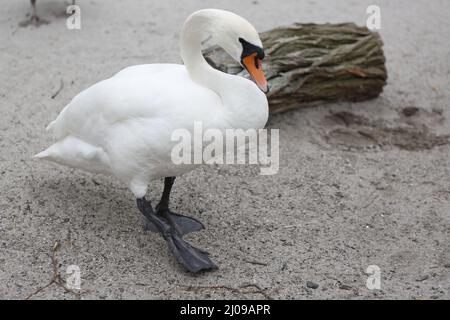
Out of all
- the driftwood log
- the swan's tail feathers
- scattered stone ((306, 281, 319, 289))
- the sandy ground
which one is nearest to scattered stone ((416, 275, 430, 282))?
the sandy ground

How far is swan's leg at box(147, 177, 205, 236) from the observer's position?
3463 millimetres

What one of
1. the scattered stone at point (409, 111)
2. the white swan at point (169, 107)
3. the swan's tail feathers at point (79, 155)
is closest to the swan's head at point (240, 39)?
the white swan at point (169, 107)

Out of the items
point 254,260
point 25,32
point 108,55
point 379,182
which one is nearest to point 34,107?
point 108,55

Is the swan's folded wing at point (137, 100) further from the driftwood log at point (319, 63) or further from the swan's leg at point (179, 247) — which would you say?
the driftwood log at point (319, 63)

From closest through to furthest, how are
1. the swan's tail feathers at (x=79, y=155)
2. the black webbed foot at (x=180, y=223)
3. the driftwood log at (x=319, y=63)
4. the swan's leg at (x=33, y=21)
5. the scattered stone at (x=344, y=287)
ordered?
the scattered stone at (x=344, y=287), the swan's tail feathers at (x=79, y=155), the black webbed foot at (x=180, y=223), the driftwood log at (x=319, y=63), the swan's leg at (x=33, y=21)

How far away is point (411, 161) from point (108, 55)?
257cm

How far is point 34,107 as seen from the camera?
14.7 ft

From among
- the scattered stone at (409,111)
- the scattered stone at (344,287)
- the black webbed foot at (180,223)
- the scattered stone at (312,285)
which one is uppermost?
the scattered stone at (344,287)

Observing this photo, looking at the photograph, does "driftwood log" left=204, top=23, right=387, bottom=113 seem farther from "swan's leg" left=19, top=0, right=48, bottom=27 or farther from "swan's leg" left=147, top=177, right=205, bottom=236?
"swan's leg" left=19, top=0, right=48, bottom=27

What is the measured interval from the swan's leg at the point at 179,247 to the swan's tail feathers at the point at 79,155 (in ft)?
0.91

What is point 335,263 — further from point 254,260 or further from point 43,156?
point 43,156

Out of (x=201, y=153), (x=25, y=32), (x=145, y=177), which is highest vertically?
(x=201, y=153)

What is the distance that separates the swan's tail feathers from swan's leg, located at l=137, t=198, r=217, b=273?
0.91 feet

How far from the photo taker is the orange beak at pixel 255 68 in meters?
2.91
